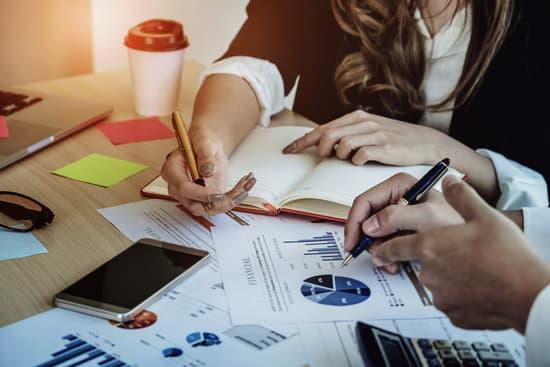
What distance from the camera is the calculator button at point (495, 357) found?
762mm

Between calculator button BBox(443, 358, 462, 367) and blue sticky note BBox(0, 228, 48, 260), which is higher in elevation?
calculator button BBox(443, 358, 462, 367)

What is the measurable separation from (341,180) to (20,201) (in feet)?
1.58

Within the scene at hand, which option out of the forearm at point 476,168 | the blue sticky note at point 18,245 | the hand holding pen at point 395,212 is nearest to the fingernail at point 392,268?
the hand holding pen at point 395,212

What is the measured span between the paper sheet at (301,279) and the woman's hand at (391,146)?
17cm

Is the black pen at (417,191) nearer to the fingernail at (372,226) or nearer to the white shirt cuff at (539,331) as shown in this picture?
the fingernail at (372,226)

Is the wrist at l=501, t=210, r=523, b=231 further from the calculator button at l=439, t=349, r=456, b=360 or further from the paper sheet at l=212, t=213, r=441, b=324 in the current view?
the calculator button at l=439, t=349, r=456, b=360

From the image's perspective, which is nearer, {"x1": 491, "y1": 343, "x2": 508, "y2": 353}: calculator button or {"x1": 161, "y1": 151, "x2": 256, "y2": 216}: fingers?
{"x1": 491, "y1": 343, "x2": 508, "y2": 353}: calculator button

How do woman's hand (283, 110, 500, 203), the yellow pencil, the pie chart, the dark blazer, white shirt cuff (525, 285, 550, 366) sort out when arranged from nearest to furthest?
white shirt cuff (525, 285, 550, 366) → the pie chart → the yellow pencil → woman's hand (283, 110, 500, 203) → the dark blazer

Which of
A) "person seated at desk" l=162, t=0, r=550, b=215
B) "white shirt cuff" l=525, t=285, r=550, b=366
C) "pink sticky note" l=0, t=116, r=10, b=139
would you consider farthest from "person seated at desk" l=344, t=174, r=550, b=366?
"pink sticky note" l=0, t=116, r=10, b=139

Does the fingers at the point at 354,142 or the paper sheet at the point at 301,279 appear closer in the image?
the paper sheet at the point at 301,279

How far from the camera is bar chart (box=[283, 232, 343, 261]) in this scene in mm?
987

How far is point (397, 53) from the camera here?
1.49m

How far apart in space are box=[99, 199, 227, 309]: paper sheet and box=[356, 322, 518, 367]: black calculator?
219 millimetres

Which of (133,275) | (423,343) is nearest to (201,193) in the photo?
(133,275)
